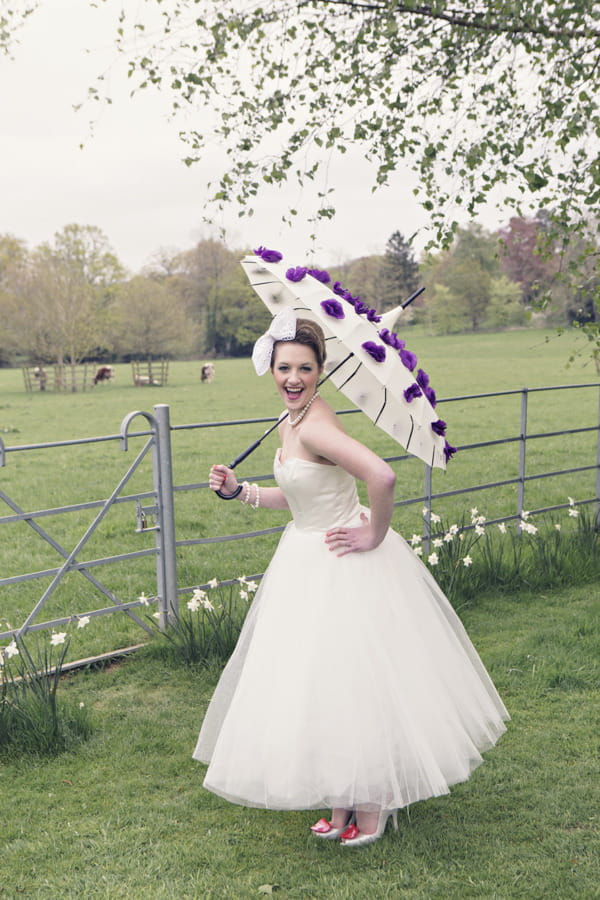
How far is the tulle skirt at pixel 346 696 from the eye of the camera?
10.0ft

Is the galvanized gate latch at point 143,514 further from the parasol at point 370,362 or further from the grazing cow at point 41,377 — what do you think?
the grazing cow at point 41,377

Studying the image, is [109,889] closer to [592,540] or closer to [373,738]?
[373,738]

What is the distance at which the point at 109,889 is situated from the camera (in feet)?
10.3

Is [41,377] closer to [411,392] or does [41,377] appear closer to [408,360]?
[408,360]

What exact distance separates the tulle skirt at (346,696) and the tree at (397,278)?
6422 centimetres

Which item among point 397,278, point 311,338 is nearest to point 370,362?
point 311,338

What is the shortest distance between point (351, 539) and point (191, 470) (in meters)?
11.2

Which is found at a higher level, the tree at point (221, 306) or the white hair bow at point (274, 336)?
the tree at point (221, 306)

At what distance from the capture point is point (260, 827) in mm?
3566

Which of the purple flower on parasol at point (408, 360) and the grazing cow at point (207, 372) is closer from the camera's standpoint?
the purple flower on parasol at point (408, 360)

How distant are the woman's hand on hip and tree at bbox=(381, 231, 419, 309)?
64261 millimetres

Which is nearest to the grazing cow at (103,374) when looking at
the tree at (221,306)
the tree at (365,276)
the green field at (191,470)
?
the green field at (191,470)

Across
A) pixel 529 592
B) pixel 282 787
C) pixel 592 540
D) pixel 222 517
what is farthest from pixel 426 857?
pixel 222 517

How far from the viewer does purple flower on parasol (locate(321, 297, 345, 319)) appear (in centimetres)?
308
